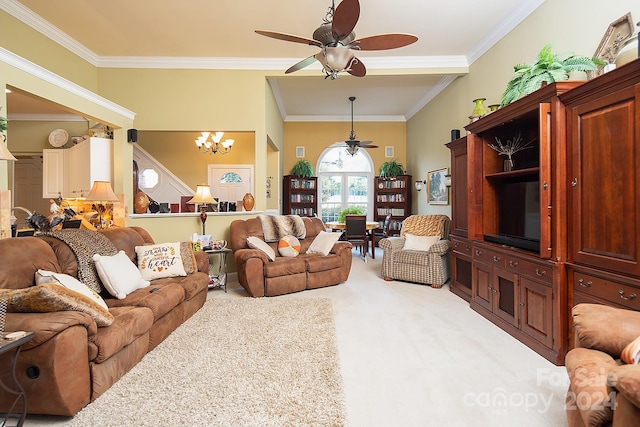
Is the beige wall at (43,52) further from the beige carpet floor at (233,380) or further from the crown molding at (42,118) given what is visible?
the beige carpet floor at (233,380)

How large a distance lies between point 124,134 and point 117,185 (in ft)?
2.44

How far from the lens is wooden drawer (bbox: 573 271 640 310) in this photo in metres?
1.99

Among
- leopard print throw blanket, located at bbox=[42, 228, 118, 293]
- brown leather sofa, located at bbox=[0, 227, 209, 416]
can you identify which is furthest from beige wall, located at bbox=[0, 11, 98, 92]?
brown leather sofa, located at bbox=[0, 227, 209, 416]

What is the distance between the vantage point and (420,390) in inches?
84.0

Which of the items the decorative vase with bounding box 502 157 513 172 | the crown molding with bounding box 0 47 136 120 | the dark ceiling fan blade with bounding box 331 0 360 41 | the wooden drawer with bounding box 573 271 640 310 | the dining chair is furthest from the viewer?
the dining chair

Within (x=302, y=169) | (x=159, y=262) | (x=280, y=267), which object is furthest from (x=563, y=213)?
(x=302, y=169)

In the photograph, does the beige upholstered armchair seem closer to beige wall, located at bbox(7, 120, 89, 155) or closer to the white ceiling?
the white ceiling

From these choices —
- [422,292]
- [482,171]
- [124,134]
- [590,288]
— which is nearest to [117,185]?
[124,134]

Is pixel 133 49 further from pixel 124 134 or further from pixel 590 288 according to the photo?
pixel 590 288

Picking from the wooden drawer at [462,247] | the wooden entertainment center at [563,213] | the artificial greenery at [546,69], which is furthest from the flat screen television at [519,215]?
the artificial greenery at [546,69]

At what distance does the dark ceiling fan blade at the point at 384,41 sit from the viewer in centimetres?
273

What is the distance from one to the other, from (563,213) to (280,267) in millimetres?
2984

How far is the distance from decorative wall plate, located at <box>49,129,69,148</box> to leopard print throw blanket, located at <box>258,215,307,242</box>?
4408mm

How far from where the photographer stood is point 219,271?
501 centimetres
